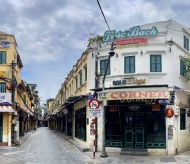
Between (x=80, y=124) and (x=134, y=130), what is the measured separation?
8639 mm

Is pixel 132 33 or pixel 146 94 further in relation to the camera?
pixel 132 33

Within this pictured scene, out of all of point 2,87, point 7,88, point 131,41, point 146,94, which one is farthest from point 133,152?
point 2,87

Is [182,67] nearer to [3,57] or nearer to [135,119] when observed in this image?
[135,119]

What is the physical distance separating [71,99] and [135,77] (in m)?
8.70

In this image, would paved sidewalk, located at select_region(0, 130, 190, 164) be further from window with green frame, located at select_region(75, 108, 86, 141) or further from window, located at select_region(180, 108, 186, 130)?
window with green frame, located at select_region(75, 108, 86, 141)

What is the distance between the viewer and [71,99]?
28703mm

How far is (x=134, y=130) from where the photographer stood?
2197cm

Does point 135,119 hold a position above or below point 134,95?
below

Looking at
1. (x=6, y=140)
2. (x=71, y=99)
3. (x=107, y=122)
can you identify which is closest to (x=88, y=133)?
(x=107, y=122)

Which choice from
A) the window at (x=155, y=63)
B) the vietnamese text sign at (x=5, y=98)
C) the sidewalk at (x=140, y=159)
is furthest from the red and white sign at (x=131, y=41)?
the vietnamese text sign at (x=5, y=98)

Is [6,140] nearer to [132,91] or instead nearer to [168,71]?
[132,91]

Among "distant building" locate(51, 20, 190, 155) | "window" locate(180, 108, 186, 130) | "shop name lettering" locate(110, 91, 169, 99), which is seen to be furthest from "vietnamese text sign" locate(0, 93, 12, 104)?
"window" locate(180, 108, 186, 130)

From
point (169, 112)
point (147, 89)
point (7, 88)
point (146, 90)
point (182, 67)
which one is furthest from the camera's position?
point (7, 88)

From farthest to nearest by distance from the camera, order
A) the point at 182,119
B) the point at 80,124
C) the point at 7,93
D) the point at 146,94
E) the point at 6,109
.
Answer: the point at 80,124 → the point at 7,93 → the point at 6,109 → the point at 182,119 → the point at 146,94
